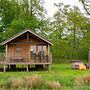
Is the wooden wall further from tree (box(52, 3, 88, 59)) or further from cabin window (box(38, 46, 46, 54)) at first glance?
tree (box(52, 3, 88, 59))

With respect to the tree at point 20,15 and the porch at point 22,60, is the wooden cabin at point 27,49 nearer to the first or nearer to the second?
the porch at point 22,60

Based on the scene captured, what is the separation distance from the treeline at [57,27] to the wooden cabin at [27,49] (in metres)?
14.6

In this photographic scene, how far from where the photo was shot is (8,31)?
5306 cm

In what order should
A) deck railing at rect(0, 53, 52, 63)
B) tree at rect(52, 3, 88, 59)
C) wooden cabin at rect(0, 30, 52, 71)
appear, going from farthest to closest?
tree at rect(52, 3, 88, 59), wooden cabin at rect(0, 30, 52, 71), deck railing at rect(0, 53, 52, 63)

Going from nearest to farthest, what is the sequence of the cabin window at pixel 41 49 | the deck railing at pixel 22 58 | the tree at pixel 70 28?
the deck railing at pixel 22 58, the cabin window at pixel 41 49, the tree at pixel 70 28

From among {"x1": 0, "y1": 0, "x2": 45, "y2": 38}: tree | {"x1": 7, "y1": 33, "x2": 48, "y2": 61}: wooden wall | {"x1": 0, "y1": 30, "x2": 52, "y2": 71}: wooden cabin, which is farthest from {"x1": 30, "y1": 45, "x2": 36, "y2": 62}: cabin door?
{"x1": 0, "y1": 0, "x2": 45, "y2": 38}: tree

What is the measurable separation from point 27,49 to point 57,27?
60.5 ft

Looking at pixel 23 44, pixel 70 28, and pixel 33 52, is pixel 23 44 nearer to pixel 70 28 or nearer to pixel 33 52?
pixel 33 52

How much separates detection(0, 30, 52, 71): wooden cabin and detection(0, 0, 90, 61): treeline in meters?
14.6

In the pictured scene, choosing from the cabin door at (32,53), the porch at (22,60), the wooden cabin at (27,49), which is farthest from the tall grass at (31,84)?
the cabin door at (32,53)

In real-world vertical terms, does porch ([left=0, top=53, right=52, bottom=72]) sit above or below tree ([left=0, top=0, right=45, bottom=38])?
below

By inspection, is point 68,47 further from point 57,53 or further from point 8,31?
point 8,31

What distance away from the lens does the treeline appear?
2067 inches

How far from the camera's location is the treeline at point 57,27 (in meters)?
52.5
